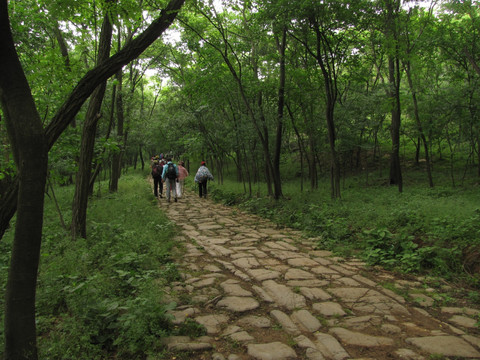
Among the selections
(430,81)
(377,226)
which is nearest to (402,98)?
(430,81)

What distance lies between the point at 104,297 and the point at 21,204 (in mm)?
1650

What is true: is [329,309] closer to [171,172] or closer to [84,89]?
[84,89]

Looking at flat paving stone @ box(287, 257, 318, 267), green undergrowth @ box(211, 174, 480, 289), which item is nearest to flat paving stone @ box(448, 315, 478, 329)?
green undergrowth @ box(211, 174, 480, 289)

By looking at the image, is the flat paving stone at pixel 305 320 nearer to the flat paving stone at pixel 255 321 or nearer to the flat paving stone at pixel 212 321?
the flat paving stone at pixel 255 321

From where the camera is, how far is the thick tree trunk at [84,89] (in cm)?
291

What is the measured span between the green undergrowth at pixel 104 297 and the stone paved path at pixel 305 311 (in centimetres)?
28

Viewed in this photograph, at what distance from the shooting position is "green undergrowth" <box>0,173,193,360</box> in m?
2.65

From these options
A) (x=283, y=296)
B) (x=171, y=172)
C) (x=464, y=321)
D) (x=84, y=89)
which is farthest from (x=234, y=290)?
(x=171, y=172)

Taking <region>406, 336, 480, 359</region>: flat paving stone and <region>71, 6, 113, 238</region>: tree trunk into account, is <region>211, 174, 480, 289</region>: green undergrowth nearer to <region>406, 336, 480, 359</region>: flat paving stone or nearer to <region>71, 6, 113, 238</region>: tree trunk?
<region>406, 336, 480, 359</region>: flat paving stone

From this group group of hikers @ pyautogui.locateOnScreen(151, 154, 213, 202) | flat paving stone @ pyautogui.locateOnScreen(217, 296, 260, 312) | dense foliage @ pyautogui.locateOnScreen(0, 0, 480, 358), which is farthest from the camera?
group of hikers @ pyautogui.locateOnScreen(151, 154, 213, 202)

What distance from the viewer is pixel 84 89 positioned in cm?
299

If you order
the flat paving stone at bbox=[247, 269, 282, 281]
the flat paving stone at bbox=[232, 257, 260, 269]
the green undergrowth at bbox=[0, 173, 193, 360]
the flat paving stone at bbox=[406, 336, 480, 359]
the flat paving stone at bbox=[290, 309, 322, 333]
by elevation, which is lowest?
the flat paving stone at bbox=[406, 336, 480, 359]

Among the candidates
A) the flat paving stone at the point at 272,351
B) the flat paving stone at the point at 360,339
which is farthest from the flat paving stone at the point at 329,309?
the flat paving stone at the point at 272,351

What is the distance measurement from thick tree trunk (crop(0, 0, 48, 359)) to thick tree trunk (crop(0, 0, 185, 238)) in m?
0.32
